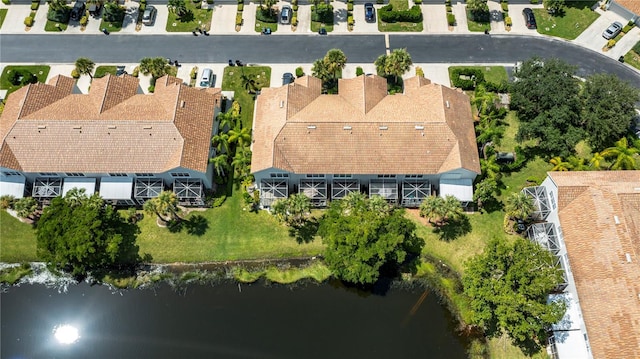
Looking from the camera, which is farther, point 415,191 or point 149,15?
point 149,15

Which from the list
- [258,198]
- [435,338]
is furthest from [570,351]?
[258,198]

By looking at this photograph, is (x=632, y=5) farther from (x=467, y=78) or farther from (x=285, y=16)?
(x=285, y=16)

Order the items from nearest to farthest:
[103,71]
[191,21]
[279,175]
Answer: [279,175]
[103,71]
[191,21]

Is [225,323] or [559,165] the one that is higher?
[559,165]

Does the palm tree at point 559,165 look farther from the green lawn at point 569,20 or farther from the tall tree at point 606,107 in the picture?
the green lawn at point 569,20

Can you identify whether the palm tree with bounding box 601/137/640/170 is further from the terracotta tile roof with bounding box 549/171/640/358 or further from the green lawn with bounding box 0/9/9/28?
the green lawn with bounding box 0/9/9/28

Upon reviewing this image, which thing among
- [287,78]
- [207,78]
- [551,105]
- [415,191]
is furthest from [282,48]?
[551,105]

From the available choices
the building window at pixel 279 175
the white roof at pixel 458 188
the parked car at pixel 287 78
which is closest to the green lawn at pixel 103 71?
the parked car at pixel 287 78

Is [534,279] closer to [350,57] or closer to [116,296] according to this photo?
[350,57]
